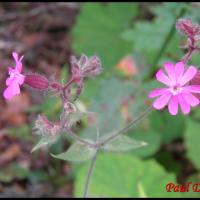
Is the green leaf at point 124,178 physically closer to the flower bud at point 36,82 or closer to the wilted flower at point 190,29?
the flower bud at point 36,82

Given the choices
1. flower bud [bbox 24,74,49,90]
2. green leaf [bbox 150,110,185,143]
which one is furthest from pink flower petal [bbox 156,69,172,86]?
green leaf [bbox 150,110,185,143]

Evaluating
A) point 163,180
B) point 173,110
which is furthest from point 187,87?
point 163,180

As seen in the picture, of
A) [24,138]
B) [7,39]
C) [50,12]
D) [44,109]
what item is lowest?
[24,138]

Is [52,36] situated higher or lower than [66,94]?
higher

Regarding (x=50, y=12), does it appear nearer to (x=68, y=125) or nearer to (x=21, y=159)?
(x=21, y=159)

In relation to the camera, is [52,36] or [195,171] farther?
[52,36]

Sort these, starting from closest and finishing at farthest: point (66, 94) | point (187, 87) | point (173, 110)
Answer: point (173, 110)
point (187, 87)
point (66, 94)
